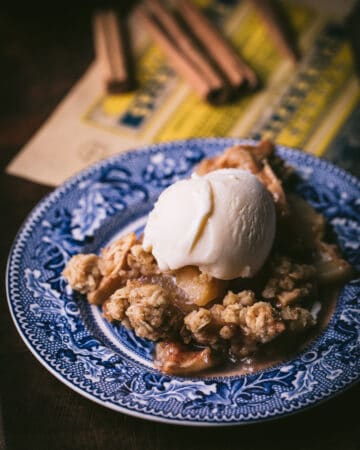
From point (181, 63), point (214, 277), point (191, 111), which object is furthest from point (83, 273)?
point (181, 63)

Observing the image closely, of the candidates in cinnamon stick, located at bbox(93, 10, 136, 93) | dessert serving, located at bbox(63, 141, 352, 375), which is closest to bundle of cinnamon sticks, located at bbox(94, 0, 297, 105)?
cinnamon stick, located at bbox(93, 10, 136, 93)

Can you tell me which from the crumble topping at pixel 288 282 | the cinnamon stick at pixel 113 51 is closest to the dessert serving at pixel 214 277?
the crumble topping at pixel 288 282

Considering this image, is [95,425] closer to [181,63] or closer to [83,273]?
[83,273]

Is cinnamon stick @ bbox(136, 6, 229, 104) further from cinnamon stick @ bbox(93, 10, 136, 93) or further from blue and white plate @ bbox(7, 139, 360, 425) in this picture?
blue and white plate @ bbox(7, 139, 360, 425)

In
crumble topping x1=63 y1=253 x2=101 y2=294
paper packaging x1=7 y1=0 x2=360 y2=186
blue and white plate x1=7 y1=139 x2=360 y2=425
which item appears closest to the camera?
blue and white plate x1=7 y1=139 x2=360 y2=425

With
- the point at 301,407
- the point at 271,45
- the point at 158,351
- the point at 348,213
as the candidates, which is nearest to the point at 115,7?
the point at 271,45

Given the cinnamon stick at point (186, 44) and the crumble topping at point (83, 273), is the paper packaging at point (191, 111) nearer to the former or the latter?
the cinnamon stick at point (186, 44)

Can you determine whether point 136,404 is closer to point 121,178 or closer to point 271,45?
point 121,178

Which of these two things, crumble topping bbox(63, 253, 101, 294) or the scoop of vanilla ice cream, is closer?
the scoop of vanilla ice cream
